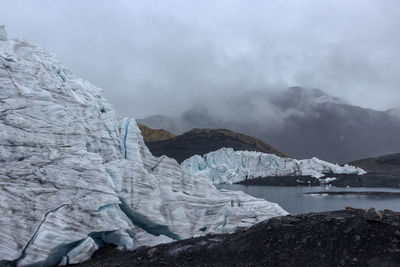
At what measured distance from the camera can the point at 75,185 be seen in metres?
12.7

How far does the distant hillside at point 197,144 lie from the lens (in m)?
141

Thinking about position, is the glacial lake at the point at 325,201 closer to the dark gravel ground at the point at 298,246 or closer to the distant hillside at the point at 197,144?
the dark gravel ground at the point at 298,246

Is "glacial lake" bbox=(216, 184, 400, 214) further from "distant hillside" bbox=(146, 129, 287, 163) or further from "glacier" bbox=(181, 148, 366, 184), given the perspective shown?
"distant hillside" bbox=(146, 129, 287, 163)

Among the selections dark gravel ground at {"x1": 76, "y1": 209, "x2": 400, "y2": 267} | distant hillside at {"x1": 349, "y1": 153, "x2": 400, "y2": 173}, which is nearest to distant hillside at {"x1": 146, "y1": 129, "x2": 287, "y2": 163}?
distant hillside at {"x1": 349, "y1": 153, "x2": 400, "y2": 173}

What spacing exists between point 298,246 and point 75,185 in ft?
26.8

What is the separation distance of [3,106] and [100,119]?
4884 millimetres

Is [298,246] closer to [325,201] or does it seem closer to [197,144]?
[325,201]

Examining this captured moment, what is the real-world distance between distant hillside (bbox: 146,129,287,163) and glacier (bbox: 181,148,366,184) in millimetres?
41799

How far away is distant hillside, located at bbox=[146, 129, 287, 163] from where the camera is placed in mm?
140762

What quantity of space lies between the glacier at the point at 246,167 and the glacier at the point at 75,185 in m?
65.9

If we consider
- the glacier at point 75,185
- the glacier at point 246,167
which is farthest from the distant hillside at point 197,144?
the glacier at point 75,185

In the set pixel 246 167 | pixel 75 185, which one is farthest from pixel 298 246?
pixel 246 167

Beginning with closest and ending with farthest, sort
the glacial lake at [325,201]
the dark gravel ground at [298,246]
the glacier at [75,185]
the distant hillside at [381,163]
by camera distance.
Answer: the dark gravel ground at [298,246]
the glacier at [75,185]
the glacial lake at [325,201]
the distant hillside at [381,163]

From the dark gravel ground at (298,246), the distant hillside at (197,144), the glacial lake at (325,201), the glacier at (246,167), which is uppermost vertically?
the distant hillside at (197,144)
